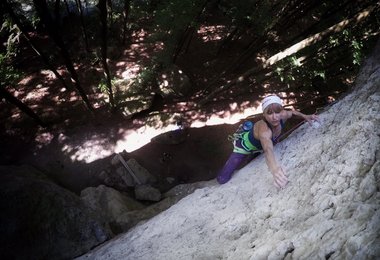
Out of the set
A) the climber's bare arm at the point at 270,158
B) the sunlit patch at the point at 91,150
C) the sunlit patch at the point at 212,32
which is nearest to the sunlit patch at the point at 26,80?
the sunlit patch at the point at 91,150

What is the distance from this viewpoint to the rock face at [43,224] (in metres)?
5.88

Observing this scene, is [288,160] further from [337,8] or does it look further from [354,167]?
[337,8]

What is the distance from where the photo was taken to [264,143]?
14.6 feet

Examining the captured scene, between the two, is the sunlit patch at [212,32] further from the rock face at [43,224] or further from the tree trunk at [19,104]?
the rock face at [43,224]

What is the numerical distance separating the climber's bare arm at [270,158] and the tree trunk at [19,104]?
9.04 metres

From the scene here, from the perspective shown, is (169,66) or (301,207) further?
(169,66)

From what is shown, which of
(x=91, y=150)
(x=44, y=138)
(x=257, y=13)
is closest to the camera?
(x=91, y=150)

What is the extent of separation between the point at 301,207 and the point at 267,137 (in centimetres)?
151

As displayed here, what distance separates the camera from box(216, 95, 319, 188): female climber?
13.6 ft

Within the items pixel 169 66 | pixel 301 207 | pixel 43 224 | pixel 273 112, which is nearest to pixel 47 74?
pixel 169 66

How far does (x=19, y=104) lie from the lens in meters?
10.4

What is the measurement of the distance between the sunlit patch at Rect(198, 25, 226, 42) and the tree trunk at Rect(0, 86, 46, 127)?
9909 mm

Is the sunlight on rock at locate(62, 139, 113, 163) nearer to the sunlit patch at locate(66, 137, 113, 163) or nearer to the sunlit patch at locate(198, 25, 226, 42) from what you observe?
the sunlit patch at locate(66, 137, 113, 163)

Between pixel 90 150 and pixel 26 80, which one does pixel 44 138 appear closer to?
pixel 90 150
